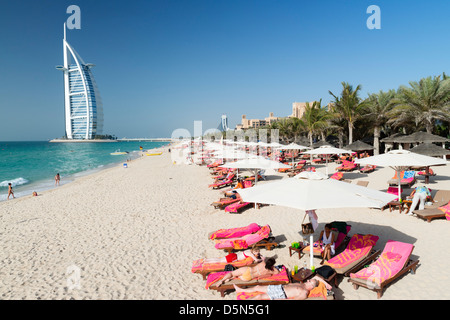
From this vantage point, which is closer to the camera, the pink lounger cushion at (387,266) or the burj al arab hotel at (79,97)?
the pink lounger cushion at (387,266)

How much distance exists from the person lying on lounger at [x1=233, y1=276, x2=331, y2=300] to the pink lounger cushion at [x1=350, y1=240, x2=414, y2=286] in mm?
746

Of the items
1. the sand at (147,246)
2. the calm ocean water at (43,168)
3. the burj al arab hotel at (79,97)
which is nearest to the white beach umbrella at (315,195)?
the sand at (147,246)

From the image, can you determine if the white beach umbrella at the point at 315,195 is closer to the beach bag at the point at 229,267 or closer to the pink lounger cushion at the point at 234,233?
the beach bag at the point at 229,267

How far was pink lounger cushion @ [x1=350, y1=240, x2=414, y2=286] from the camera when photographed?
383cm

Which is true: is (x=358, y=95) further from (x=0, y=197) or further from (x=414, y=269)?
(x=0, y=197)

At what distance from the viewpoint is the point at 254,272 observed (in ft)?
13.6

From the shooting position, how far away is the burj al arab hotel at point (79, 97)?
396ft

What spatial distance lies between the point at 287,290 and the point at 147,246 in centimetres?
397

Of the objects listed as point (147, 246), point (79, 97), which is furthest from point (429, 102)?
point (79, 97)

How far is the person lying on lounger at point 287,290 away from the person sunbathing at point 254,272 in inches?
11.5

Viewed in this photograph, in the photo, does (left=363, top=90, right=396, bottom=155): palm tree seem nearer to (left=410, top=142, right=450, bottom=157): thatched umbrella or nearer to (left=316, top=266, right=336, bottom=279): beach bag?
(left=410, top=142, right=450, bottom=157): thatched umbrella

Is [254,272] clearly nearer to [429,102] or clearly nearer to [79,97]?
[429,102]
